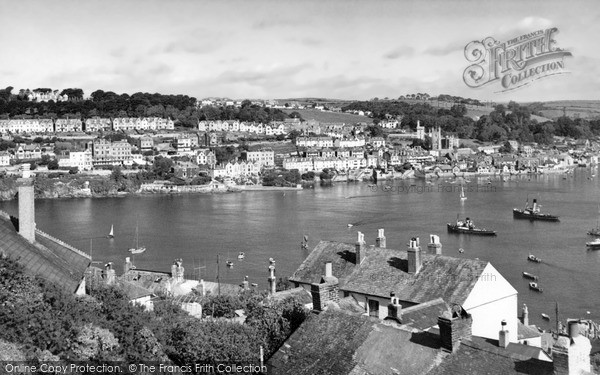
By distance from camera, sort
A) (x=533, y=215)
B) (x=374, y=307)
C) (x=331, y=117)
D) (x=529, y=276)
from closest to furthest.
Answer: (x=374, y=307), (x=529, y=276), (x=533, y=215), (x=331, y=117)

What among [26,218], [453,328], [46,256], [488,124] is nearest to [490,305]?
[453,328]

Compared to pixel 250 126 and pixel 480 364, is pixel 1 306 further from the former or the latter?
pixel 250 126

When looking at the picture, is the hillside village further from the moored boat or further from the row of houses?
the row of houses

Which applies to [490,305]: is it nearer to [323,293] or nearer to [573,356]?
[323,293]

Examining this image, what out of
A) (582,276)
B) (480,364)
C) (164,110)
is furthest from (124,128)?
(480,364)

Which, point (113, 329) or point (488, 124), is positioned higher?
point (488, 124)

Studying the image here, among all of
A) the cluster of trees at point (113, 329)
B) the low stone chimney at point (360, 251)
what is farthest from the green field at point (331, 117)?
the cluster of trees at point (113, 329)

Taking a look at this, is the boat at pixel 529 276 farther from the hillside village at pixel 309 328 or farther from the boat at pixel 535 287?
the hillside village at pixel 309 328
